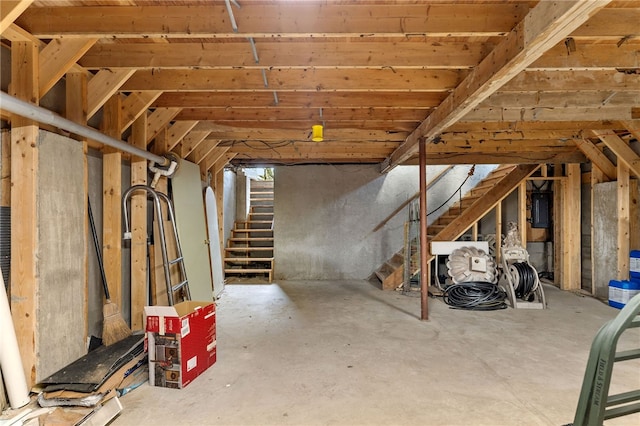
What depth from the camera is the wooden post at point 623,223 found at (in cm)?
445

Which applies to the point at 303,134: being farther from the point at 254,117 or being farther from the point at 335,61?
the point at 335,61

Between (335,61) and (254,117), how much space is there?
1614 mm

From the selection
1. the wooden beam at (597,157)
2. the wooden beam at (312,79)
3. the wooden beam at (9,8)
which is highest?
the wooden beam at (312,79)

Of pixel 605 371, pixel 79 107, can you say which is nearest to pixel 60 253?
pixel 79 107

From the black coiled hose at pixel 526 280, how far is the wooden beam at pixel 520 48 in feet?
8.46

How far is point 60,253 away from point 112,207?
0.73 metres

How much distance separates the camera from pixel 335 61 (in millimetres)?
2363

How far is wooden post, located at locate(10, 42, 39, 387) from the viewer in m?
2.00

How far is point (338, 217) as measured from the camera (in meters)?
6.32

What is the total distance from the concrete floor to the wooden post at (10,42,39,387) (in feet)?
2.33

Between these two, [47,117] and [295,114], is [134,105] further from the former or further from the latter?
[295,114]

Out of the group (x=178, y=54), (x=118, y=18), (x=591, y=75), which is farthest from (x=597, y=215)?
(x=118, y=18)

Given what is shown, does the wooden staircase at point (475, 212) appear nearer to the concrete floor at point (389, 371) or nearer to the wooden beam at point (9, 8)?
the concrete floor at point (389, 371)

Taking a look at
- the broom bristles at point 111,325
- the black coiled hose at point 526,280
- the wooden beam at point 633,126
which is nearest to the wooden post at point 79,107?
the broom bristles at point 111,325
